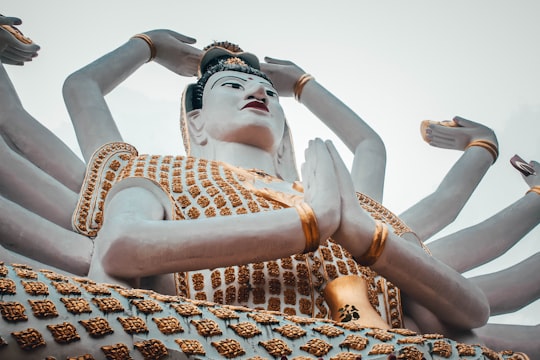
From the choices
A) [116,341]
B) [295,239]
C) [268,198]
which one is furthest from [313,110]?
[116,341]

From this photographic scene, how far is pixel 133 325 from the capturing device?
3.00 meters

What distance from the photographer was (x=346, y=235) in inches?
164

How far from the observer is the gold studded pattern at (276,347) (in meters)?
3.21

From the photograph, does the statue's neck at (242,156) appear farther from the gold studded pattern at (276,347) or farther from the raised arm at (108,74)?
the gold studded pattern at (276,347)

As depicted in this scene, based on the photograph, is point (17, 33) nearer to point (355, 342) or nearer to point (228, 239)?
point (228, 239)

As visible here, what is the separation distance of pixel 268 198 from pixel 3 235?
1554mm

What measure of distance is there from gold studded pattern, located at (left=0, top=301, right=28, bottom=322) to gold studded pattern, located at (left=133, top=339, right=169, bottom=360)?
1.31 ft

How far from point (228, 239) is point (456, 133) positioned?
3.28 meters

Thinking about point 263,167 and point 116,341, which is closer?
point 116,341

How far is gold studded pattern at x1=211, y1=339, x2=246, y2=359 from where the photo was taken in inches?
122

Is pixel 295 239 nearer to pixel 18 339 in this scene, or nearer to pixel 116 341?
pixel 116 341

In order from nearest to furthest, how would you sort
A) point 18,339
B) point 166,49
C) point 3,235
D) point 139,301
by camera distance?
point 18,339 → point 139,301 → point 3,235 → point 166,49

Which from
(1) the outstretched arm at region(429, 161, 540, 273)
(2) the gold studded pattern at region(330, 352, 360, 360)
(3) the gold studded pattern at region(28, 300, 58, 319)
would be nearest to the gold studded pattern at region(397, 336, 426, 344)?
(2) the gold studded pattern at region(330, 352, 360, 360)

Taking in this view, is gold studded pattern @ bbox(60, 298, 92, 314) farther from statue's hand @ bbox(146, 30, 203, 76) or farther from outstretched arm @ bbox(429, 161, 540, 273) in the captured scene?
statue's hand @ bbox(146, 30, 203, 76)
